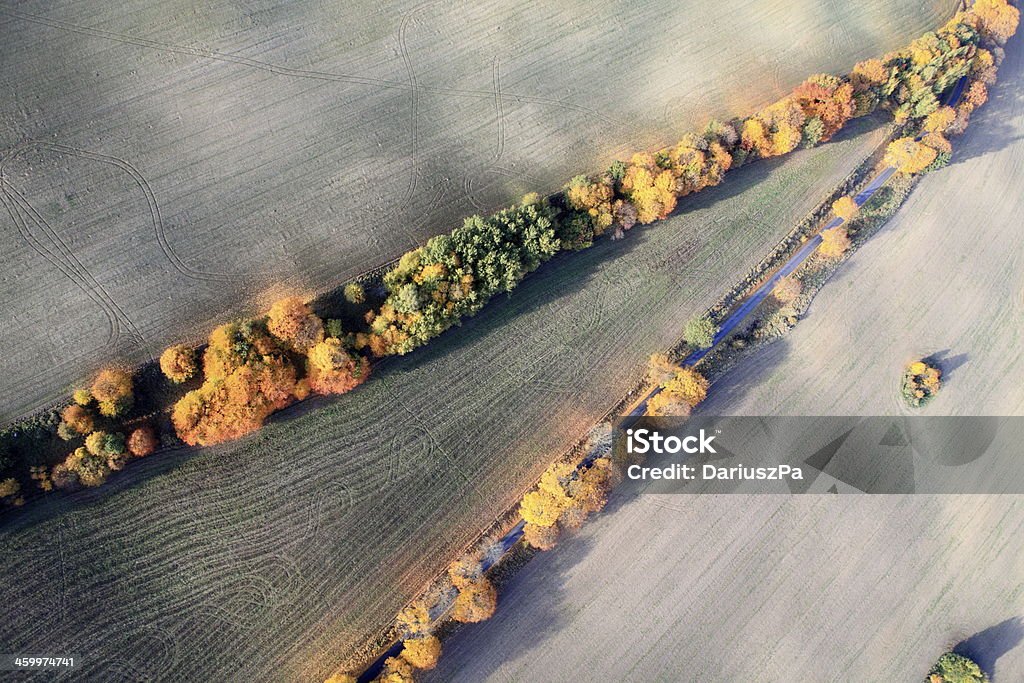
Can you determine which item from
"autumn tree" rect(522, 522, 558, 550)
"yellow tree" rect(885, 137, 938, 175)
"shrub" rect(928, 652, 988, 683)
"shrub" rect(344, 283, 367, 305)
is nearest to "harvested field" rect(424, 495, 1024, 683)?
"shrub" rect(928, 652, 988, 683)

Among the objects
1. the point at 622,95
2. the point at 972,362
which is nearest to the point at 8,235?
the point at 622,95

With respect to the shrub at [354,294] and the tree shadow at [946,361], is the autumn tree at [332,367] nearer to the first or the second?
the shrub at [354,294]

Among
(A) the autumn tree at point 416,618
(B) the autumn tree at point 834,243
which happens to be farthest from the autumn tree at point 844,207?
(A) the autumn tree at point 416,618

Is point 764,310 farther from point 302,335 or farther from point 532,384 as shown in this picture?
point 302,335

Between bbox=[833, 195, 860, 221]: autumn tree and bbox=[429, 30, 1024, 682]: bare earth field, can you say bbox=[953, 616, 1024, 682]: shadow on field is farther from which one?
bbox=[833, 195, 860, 221]: autumn tree

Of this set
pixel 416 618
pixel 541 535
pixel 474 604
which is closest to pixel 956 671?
pixel 541 535
